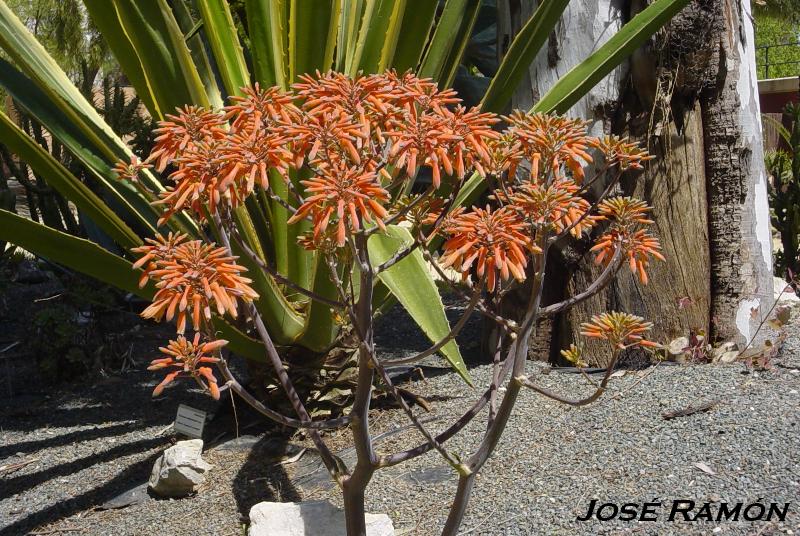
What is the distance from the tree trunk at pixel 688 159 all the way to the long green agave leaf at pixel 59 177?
1.47 metres

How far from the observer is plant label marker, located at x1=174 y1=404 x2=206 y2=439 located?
2.32m

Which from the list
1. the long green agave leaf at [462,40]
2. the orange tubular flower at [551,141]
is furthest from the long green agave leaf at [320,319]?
the orange tubular flower at [551,141]

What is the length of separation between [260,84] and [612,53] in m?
0.91

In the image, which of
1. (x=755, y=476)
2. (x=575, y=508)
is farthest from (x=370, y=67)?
(x=755, y=476)

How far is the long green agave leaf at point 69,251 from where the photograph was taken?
185 cm

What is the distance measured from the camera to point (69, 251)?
1941 millimetres

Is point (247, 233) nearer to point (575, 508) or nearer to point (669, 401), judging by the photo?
point (575, 508)

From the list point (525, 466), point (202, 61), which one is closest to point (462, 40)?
point (202, 61)

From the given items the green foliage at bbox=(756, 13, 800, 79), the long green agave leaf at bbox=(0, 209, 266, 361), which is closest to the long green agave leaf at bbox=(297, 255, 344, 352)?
the long green agave leaf at bbox=(0, 209, 266, 361)

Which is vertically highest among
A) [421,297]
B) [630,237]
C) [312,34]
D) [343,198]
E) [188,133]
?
[312,34]

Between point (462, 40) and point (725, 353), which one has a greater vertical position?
point (462, 40)

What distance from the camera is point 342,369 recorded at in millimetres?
2465

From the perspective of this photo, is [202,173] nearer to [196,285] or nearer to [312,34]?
[196,285]

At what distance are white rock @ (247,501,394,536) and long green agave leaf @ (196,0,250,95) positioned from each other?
113 centimetres
